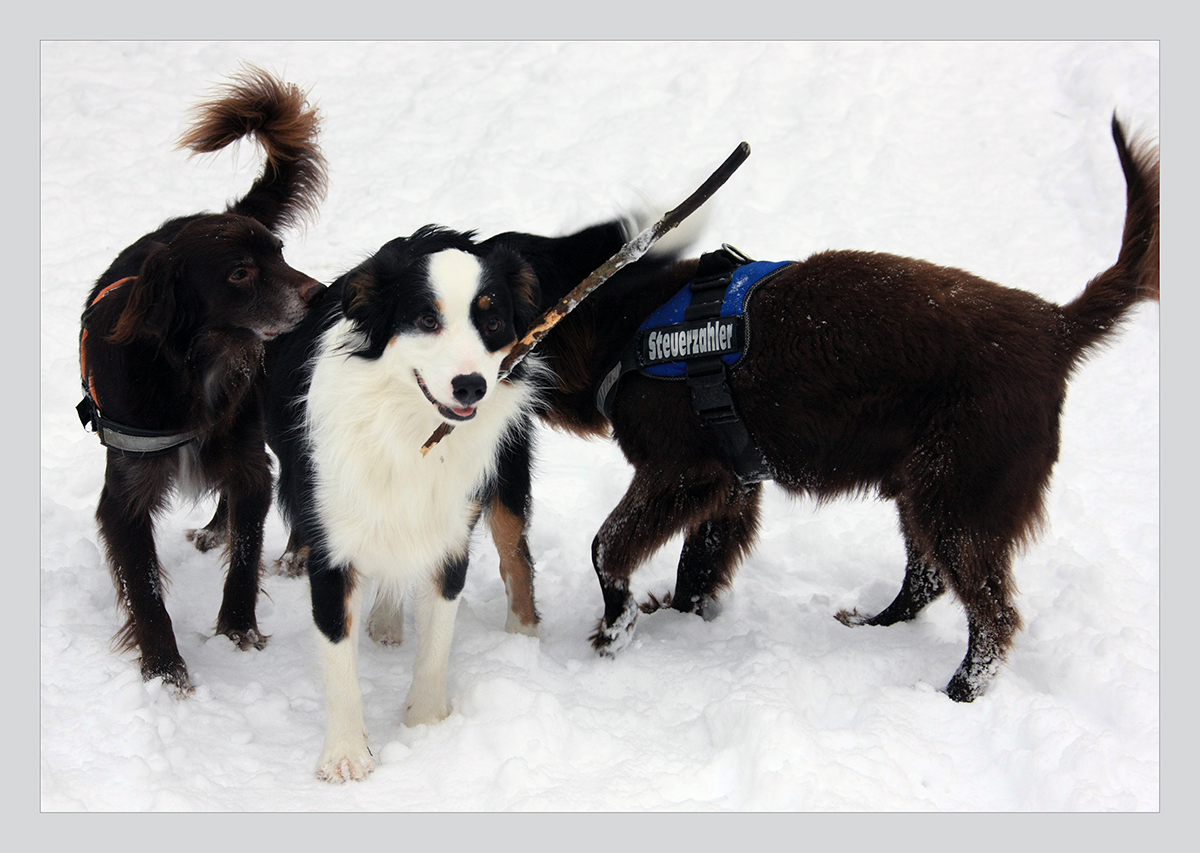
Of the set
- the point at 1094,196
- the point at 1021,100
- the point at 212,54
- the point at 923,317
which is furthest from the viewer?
the point at 212,54

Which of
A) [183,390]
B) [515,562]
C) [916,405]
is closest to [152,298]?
[183,390]

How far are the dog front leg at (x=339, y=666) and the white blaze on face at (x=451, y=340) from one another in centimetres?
82

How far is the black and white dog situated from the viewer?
2605 millimetres

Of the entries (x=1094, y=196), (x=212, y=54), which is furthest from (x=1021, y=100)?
(x=212, y=54)

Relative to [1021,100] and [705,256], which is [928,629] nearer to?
[705,256]

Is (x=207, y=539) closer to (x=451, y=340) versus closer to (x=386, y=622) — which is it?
(x=386, y=622)

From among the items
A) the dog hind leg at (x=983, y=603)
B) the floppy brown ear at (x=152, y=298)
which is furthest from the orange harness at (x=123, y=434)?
the dog hind leg at (x=983, y=603)

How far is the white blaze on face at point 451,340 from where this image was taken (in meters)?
2.49

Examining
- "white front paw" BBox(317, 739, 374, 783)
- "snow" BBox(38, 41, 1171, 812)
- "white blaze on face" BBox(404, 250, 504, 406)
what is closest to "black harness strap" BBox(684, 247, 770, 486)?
"snow" BBox(38, 41, 1171, 812)

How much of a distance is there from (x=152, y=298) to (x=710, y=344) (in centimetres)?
204

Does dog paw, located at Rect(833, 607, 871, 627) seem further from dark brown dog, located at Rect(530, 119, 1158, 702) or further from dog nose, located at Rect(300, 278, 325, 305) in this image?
dog nose, located at Rect(300, 278, 325, 305)

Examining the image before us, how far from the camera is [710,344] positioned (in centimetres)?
344

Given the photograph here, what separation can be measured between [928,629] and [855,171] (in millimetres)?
4788

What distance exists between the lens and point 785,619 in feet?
12.9
